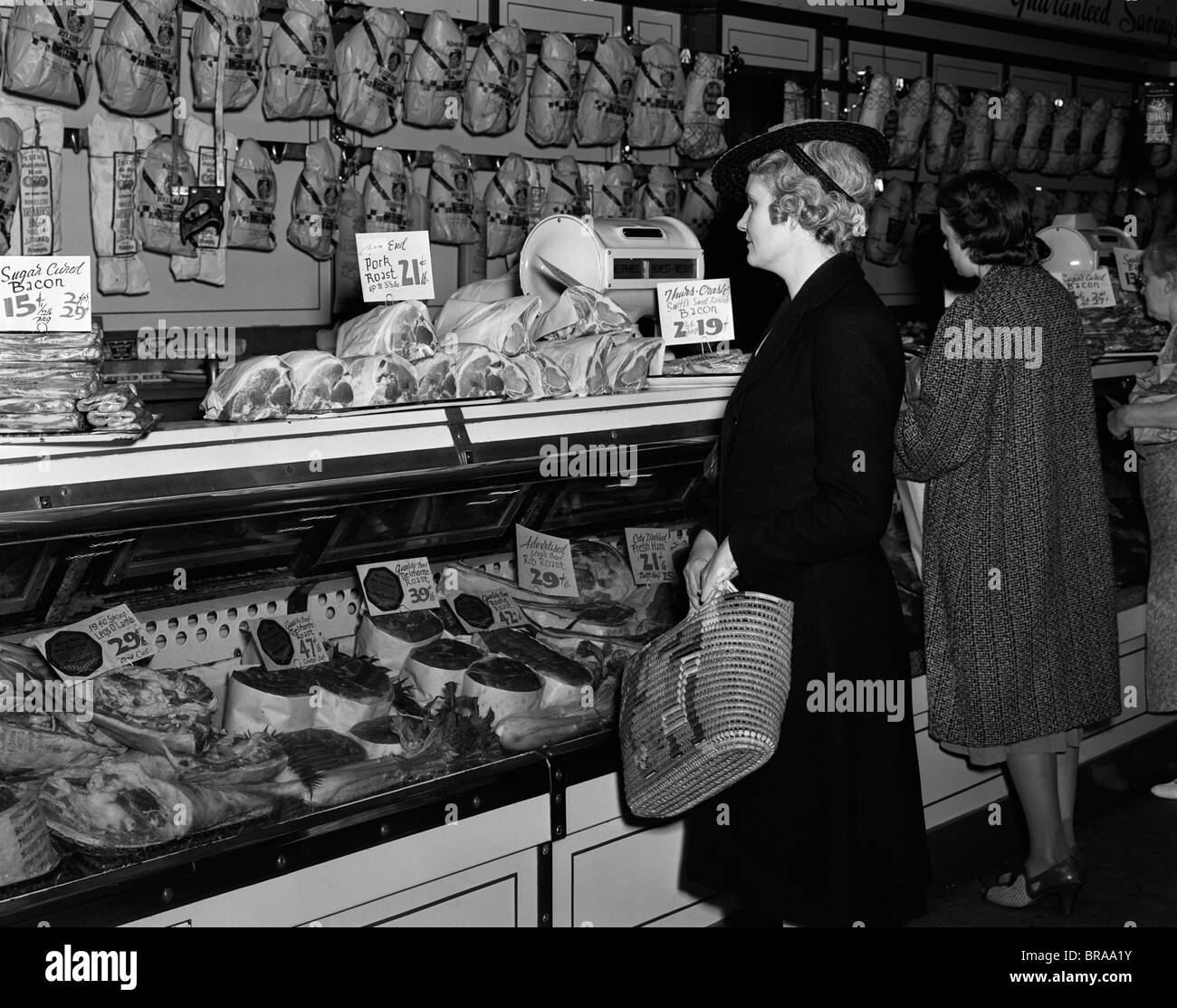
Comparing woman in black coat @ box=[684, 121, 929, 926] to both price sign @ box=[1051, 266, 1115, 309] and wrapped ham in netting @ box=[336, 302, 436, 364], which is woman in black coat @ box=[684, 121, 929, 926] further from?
price sign @ box=[1051, 266, 1115, 309]

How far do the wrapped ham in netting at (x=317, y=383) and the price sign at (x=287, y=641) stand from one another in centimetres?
66

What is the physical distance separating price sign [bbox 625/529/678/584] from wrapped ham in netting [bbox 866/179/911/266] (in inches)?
172

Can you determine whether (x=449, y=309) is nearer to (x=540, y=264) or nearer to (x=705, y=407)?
(x=540, y=264)

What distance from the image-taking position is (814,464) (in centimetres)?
249

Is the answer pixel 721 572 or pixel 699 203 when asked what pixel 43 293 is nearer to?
pixel 721 572

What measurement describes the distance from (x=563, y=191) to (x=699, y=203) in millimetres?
909

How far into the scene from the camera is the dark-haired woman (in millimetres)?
3467

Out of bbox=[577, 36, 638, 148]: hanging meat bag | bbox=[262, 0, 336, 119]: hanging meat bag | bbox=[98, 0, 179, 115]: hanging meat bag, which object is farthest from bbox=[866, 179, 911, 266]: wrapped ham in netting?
bbox=[98, 0, 179, 115]: hanging meat bag

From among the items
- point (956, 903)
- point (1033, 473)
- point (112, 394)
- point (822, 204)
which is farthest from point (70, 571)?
point (956, 903)

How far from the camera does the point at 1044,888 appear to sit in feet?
12.5

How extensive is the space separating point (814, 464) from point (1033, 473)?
1282mm

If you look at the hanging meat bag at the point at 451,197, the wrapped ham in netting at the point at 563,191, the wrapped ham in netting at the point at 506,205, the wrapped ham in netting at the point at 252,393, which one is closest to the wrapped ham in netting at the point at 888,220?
the wrapped ham in netting at the point at 563,191

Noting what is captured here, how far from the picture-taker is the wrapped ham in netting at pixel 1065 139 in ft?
28.8

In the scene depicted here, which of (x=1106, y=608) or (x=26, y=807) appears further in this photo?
(x=1106, y=608)
